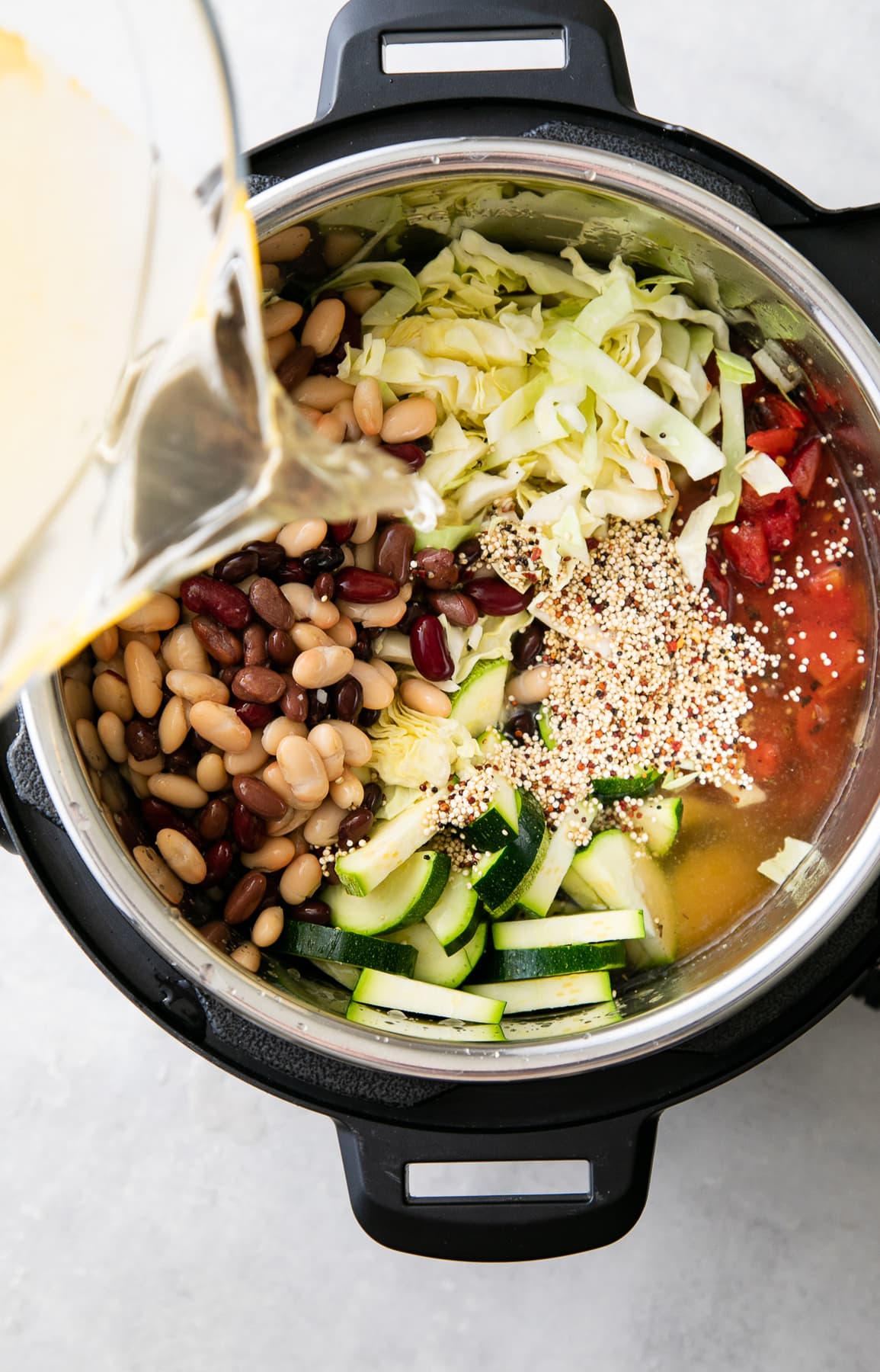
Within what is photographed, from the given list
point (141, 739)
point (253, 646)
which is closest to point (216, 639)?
point (253, 646)

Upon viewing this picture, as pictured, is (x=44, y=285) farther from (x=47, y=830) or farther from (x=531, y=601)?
(x=531, y=601)

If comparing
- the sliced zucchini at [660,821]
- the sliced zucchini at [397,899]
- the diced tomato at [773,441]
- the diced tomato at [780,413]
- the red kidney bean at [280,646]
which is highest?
the diced tomato at [780,413]

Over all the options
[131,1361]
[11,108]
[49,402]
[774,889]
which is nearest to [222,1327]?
[131,1361]

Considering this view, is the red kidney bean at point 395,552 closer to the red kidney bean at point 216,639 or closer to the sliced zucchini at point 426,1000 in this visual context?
the red kidney bean at point 216,639

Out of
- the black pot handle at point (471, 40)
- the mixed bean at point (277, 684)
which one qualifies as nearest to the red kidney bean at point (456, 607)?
the mixed bean at point (277, 684)

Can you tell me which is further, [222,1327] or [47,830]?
[222,1327]

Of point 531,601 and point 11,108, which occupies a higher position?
point 11,108

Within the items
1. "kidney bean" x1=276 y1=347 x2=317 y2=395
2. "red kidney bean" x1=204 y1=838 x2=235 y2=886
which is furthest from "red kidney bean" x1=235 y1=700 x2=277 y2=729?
"kidney bean" x1=276 y1=347 x2=317 y2=395
